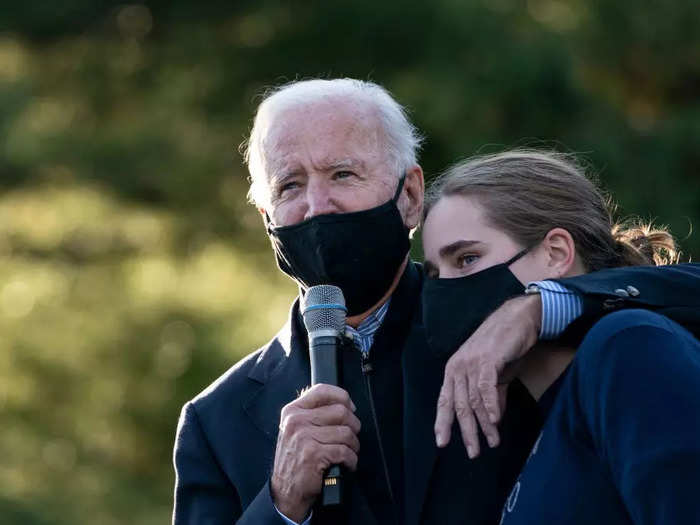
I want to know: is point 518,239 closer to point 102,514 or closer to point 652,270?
point 652,270

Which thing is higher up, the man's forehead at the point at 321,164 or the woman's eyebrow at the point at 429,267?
the man's forehead at the point at 321,164

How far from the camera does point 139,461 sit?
38.9 feet

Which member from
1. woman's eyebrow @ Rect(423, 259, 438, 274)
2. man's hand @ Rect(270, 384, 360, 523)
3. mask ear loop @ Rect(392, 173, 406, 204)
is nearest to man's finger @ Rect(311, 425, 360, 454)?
man's hand @ Rect(270, 384, 360, 523)

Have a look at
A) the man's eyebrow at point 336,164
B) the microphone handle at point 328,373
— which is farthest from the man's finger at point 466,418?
the man's eyebrow at point 336,164

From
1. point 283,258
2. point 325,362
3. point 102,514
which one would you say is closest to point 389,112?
point 283,258

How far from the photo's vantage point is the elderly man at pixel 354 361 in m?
3.73

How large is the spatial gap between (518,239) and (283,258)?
76 centimetres

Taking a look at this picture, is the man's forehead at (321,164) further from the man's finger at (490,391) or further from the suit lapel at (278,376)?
the man's finger at (490,391)

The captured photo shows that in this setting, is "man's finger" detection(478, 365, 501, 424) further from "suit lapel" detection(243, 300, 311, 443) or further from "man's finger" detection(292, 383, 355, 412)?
"suit lapel" detection(243, 300, 311, 443)

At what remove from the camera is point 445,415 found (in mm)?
3094

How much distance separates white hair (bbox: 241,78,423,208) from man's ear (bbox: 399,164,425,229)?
0.10ft

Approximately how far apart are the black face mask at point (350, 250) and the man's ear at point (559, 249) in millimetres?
552

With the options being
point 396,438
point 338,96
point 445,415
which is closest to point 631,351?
point 445,415

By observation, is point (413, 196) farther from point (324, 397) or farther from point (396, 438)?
point (324, 397)
